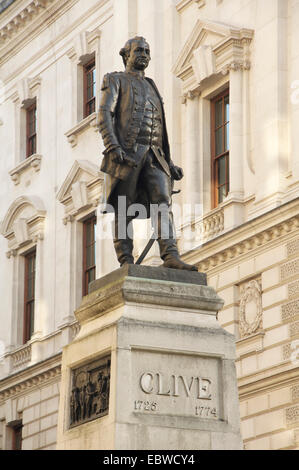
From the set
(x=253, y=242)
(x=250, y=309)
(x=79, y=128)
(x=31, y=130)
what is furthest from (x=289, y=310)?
(x=31, y=130)

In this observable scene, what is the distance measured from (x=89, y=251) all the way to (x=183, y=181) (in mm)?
5748

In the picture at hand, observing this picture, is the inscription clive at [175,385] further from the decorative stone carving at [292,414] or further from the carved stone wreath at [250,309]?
the carved stone wreath at [250,309]

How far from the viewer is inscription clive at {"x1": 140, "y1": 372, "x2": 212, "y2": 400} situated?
14.4 metres

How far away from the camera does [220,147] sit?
28.3 m

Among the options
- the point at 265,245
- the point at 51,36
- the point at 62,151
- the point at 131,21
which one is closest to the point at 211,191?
the point at 265,245

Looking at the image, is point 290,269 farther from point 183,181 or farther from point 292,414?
point 183,181

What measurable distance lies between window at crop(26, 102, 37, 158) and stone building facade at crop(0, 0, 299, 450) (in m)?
0.04

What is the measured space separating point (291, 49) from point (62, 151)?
1086 centimetres

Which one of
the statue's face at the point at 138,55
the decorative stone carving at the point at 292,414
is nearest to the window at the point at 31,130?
the decorative stone carving at the point at 292,414

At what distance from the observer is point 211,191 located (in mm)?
28297

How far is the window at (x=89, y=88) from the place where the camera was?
34.8 meters

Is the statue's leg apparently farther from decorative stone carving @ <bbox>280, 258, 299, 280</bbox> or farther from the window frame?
the window frame
